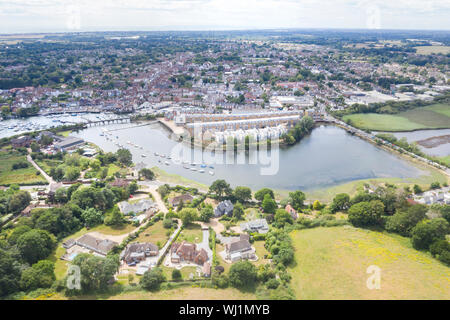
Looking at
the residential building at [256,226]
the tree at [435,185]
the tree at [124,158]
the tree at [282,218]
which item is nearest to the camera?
the residential building at [256,226]

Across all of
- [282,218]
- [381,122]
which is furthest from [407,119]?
[282,218]

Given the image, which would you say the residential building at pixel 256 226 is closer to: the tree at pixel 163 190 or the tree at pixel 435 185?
the tree at pixel 163 190

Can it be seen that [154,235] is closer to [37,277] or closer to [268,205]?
[37,277]

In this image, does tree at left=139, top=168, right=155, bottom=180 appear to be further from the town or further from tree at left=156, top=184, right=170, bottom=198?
tree at left=156, top=184, right=170, bottom=198

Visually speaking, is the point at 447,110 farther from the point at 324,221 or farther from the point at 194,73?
the point at 194,73

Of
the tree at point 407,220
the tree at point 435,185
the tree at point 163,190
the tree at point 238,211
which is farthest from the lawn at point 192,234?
the tree at point 435,185
